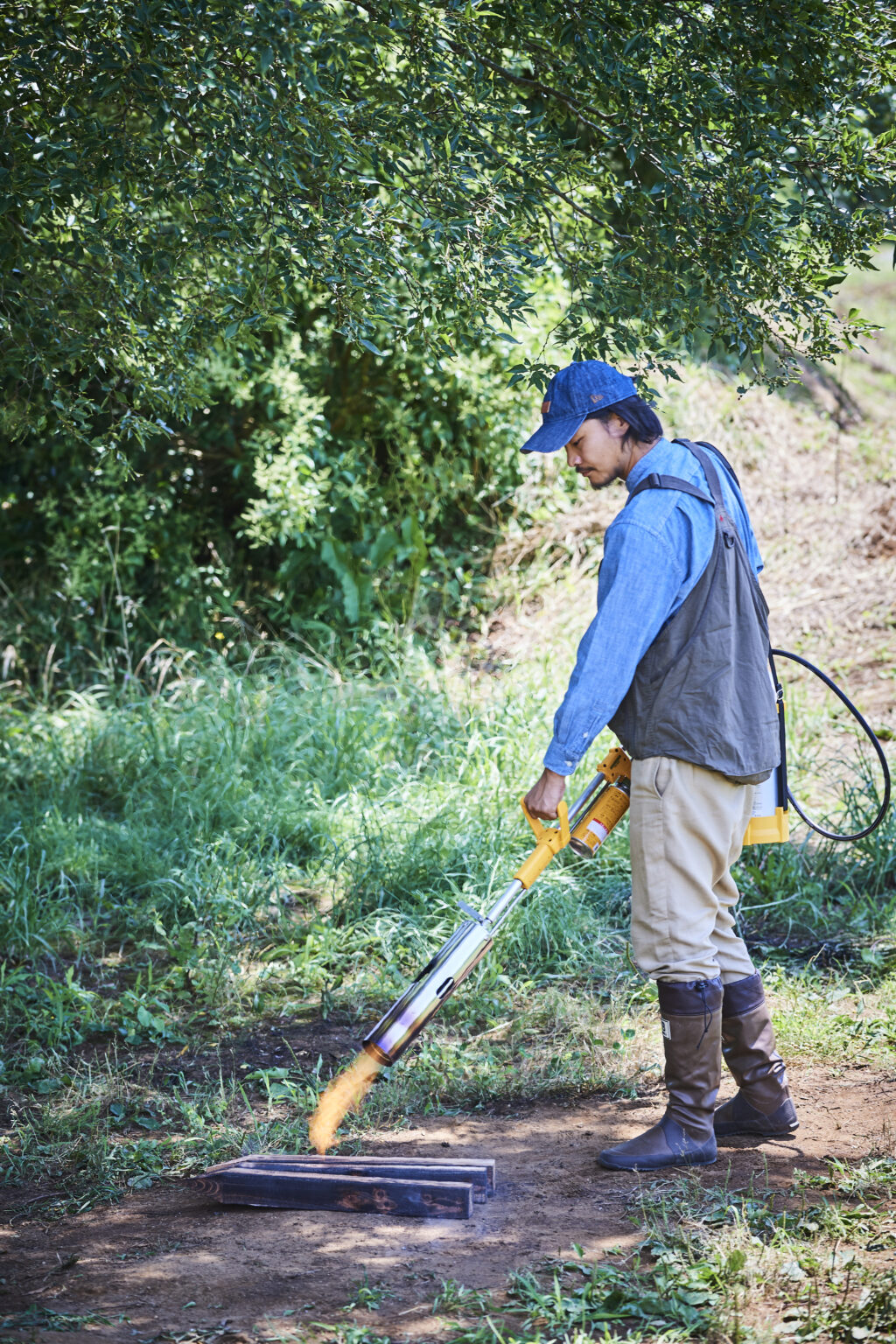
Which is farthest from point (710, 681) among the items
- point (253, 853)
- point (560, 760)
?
point (253, 853)

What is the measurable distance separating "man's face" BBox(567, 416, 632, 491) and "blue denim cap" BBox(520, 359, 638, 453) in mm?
42

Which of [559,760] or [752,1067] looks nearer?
[559,760]

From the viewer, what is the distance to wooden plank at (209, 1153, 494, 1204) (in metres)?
3.12

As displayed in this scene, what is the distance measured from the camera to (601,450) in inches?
126

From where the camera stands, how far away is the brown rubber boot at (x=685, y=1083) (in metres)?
3.16

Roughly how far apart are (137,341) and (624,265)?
1.53 meters

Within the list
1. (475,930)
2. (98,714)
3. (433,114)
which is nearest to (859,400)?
(98,714)

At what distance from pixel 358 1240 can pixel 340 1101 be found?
0.72 metres

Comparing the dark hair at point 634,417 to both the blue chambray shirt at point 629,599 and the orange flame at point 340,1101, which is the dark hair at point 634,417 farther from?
the orange flame at point 340,1101

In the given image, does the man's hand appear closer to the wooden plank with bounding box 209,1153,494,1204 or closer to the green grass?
the wooden plank with bounding box 209,1153,494,1204

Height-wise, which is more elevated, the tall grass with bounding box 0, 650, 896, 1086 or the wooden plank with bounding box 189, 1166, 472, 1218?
the tall grass with bounding box 0, 650, 896, 1086

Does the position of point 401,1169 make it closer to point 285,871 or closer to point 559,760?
point 559,760

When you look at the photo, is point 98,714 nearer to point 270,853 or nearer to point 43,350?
point 270,853

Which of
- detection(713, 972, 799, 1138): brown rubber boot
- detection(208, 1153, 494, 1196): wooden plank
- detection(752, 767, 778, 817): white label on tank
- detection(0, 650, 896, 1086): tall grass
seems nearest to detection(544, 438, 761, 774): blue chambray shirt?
detection(752, 767, 778, 817): white label on tank
